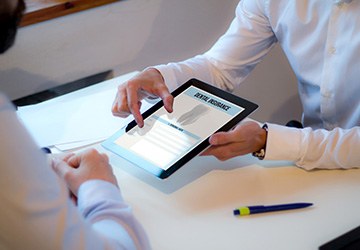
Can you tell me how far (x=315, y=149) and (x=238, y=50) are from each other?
45 centimetres

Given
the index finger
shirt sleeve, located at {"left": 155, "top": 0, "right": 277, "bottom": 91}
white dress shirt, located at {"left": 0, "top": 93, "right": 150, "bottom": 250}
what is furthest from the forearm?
shirt sleeve, located at {"left": 155, "top": 0, "right": 277, "bottom": 91}

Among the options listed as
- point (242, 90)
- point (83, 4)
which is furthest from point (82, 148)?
point (242, 90)

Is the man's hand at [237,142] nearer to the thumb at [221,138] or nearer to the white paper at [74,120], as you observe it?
the thumb at [221,138]

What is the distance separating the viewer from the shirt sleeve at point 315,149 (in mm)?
1072

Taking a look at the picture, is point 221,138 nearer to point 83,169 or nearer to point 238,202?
point 238,202

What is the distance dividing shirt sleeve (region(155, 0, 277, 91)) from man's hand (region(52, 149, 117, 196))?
50 cm

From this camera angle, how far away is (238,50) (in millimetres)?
1440

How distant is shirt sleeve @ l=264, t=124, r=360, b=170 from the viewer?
3.52 ft

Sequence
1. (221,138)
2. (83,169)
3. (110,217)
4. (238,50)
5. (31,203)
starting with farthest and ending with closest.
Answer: (238,50), (221,138), (83,169), (110,217), (31,203)

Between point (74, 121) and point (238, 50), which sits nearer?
point (74, 121)

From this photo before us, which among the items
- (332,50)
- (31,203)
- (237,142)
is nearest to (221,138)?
(237,142)

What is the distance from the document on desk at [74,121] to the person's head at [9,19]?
512 millimetres

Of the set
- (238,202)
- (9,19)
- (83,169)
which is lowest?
(238,202)

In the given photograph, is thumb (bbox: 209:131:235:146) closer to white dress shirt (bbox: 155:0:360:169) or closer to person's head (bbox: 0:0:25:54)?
white dress shirt (bbox: 155:0:360:169)
